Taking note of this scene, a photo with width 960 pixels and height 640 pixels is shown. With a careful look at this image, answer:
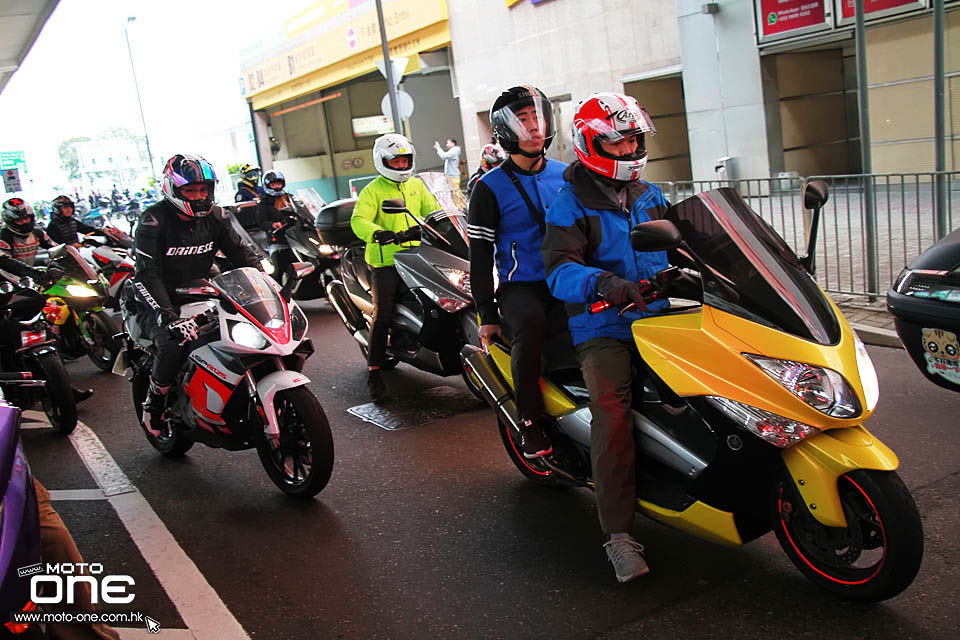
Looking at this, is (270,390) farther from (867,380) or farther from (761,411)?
(867,380)

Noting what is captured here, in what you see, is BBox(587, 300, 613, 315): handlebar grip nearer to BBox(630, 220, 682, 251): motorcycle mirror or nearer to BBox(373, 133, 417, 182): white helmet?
BBox(630, 220, 682, 251): motorcycle mirror

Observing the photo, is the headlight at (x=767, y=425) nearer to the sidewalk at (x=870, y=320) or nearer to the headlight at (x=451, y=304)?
the headlight at (x=451, y=304)

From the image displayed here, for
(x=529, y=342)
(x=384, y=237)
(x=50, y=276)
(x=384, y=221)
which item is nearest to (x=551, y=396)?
(x=529, y=342)

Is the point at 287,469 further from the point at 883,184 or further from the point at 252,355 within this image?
the point at 883,184

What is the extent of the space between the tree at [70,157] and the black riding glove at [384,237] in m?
56.5

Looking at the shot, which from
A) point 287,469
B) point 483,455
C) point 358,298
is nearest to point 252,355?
point 287,469

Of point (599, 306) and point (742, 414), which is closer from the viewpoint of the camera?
point (742, 414)

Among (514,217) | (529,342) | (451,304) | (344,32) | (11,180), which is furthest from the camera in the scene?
(11,180)

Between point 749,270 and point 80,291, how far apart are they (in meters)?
8.24

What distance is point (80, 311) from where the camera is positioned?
9.76m

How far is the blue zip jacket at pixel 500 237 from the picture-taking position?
4.47 meters

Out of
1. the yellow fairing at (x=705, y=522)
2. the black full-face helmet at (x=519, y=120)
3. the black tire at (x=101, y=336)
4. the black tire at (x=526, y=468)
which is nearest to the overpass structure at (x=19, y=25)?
the black tire at (x=101, y=336)

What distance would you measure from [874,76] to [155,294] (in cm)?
1310

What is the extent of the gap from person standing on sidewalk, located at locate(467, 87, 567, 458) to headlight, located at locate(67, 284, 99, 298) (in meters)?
6.59
